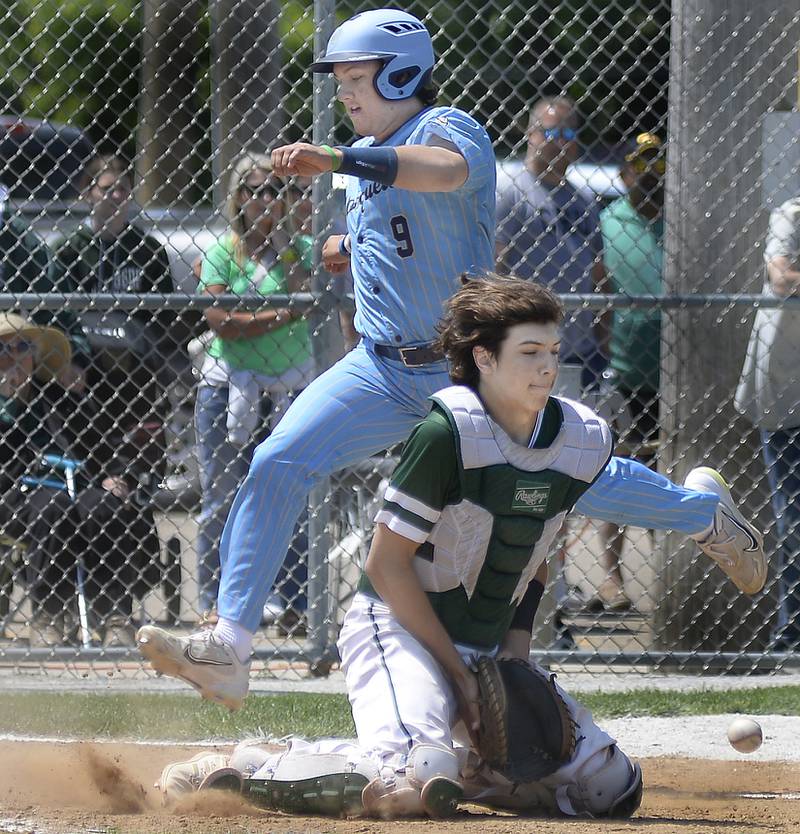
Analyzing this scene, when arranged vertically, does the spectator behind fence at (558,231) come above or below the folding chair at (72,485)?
above

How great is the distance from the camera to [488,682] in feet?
11.9

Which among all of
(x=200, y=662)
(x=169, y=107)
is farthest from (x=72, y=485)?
(x=169, y=107)

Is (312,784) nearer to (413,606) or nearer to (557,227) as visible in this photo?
(413,606)

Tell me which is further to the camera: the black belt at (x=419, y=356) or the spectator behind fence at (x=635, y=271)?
the spectator behind fence at (x=635, y=271)

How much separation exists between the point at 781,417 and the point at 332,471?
2499 mm

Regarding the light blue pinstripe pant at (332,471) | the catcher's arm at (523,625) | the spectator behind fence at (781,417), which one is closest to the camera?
the catcher's arm at (523,625)

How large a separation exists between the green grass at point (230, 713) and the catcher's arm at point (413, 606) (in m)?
1.34

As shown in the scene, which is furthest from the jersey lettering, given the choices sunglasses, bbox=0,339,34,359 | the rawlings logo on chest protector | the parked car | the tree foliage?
the tree foliage

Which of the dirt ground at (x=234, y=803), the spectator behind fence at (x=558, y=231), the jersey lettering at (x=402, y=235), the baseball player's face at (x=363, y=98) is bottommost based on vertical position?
the dirt ground at (x=234, y=803)

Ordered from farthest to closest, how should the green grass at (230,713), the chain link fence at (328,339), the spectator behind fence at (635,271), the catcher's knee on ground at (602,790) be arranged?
the spectator behind fence at (635,271)
the chain link fence at (328,339)
the green grass at (230,713)
the catcher's knee on ground at (602,790)

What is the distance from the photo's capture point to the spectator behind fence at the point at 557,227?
6281 millimetres

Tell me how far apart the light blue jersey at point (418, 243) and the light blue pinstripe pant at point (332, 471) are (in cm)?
14

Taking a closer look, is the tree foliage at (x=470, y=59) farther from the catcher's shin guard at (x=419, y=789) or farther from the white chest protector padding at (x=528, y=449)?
the catcher's shin guard at (x=419, y=789)

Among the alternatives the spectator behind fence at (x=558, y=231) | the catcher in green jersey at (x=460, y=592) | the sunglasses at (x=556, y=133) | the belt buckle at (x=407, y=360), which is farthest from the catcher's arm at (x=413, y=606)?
the sunglasses at (x=556, y=133)
